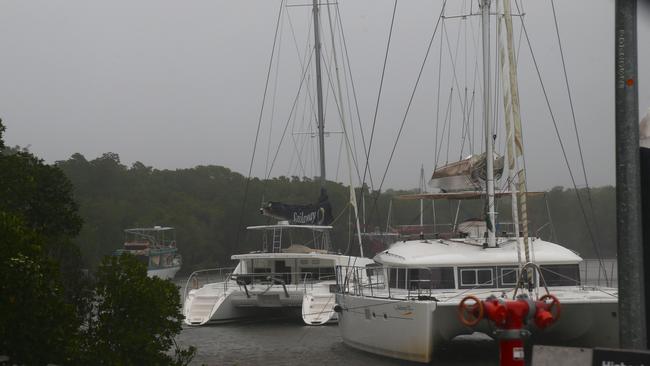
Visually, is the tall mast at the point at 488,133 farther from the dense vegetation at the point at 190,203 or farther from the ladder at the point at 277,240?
the dense vegetation at the point at 190,203

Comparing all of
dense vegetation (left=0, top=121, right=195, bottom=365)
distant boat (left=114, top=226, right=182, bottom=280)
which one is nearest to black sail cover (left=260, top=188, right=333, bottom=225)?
dense vegetation (left=0, top=121, right=195, bottom=365)

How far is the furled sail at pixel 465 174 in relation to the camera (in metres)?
21.6

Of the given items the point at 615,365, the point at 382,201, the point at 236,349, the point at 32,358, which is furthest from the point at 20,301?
the point at 382,201

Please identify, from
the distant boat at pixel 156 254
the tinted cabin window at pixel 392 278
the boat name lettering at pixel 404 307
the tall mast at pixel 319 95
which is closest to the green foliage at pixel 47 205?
the boat name lettering at pixel 404 307

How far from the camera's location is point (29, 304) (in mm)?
9922

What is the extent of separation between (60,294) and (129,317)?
2174 mm

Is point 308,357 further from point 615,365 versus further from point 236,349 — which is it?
point 615,365

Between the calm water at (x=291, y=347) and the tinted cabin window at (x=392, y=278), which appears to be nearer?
the tinted cabin window at (x=392, y=278)

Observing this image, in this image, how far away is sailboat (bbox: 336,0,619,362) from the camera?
676 inches

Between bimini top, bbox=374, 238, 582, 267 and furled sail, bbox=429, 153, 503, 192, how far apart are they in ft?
7.05

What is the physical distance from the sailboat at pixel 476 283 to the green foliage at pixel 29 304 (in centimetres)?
817

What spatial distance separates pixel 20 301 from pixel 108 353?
2.50m

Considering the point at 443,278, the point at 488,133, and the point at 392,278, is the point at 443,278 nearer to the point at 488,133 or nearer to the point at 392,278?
the point at 392,278

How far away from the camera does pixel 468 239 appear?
67.5 feet
